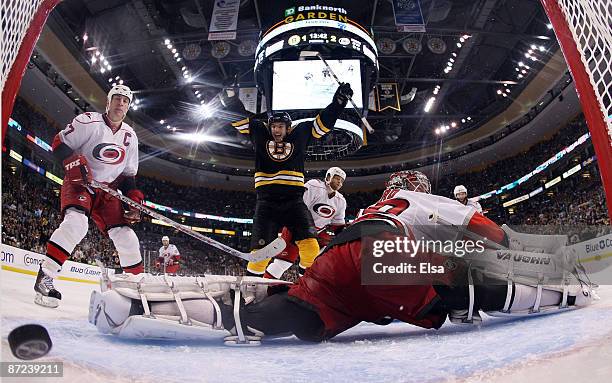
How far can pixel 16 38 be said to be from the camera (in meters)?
1.19

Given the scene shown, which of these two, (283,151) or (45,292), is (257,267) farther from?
(45,292)

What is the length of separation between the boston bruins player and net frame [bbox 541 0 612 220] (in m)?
1.38

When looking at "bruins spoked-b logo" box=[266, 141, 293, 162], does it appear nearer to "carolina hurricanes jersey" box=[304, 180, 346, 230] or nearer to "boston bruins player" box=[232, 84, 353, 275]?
"boston bruins player" box=[232, 84, 353, 275]

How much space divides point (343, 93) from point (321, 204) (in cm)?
91

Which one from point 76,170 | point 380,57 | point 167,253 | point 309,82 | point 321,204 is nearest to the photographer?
point 76,170

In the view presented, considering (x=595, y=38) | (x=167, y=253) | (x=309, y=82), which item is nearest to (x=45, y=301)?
(x=595, y=38)

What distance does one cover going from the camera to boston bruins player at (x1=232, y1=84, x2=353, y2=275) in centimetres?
251

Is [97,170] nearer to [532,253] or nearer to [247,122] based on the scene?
[247,122]

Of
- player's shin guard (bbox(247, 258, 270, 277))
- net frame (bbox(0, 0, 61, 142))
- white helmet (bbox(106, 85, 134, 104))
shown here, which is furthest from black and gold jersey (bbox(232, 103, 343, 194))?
net frame (bbox(0, 0, 61, 142))

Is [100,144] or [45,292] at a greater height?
[100,144]

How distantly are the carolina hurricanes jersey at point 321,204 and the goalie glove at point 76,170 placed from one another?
4.82 feet

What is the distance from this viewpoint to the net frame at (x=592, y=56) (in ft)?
3.47

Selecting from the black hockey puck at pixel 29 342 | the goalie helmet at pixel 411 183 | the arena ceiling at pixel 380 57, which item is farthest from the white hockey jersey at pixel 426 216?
the arena ceiling at pixel 380 57

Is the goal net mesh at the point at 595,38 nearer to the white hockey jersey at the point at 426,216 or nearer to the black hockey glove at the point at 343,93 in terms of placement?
the white hockey jersey at the point at 426,216
